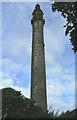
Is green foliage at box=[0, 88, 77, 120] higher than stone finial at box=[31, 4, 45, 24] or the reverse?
the reverse

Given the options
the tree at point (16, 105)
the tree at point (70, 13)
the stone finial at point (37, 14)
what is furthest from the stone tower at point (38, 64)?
the tree at point (70, 13)

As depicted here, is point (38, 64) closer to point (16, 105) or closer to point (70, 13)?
point (16, 105)

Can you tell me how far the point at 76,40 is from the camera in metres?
12.5

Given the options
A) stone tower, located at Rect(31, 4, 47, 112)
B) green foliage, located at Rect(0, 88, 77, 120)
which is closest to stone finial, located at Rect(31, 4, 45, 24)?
stone tower, located at Rect(31, 4, 47, 112)

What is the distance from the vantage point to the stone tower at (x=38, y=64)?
23727 millimetres

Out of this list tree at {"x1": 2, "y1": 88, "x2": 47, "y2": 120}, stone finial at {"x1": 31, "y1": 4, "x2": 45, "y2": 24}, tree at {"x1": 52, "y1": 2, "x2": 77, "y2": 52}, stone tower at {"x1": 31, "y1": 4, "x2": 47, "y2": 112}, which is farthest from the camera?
stone finial at {"x1": 31, "y1": 4, "x2": 45, "y2": 24}

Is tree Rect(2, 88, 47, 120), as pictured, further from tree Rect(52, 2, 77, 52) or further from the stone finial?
the stone finial

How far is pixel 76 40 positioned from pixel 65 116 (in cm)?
556

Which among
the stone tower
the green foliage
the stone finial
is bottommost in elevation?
the green foliage

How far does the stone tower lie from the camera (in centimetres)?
2373

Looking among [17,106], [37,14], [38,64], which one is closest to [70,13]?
[17,106]

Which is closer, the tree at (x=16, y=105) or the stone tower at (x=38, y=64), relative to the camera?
the tree at (x=16, y=105)

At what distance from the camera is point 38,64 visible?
25781 mm

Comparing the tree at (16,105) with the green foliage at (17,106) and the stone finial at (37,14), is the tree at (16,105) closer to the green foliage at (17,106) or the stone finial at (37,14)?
the green foliage at (17,106)
